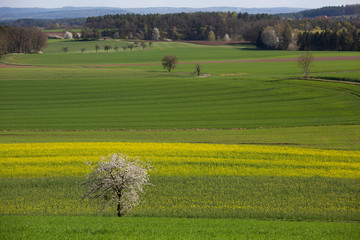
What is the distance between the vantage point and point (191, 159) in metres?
27.5

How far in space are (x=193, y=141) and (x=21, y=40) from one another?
11094cm

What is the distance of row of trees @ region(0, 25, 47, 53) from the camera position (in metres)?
123

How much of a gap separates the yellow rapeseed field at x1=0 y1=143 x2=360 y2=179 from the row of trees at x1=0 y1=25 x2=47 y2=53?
97.6 meters

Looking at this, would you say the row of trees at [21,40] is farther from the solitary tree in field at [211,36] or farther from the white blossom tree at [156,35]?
the solitary tree in field at [211,36]

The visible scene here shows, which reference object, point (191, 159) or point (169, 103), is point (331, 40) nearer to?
point (169, 103)

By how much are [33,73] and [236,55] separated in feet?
217

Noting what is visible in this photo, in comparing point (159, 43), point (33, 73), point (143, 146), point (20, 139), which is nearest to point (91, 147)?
point (143, 146)

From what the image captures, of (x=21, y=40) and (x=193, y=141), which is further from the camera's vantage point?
(x=21, y=40)

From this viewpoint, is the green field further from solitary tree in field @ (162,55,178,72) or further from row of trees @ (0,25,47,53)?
row of trees @ (0,25,47,53)

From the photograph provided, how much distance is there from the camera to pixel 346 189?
21.7 metres

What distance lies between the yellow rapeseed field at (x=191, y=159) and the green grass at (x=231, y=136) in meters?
3.36

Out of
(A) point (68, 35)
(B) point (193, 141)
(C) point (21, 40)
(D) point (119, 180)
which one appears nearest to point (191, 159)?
(B) point (193, 141)

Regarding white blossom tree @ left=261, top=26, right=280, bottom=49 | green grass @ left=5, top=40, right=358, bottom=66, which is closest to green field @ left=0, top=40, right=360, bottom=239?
green grass @ left=5, top=40, right=358, bottom=66

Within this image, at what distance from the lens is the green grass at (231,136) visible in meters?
34.5
